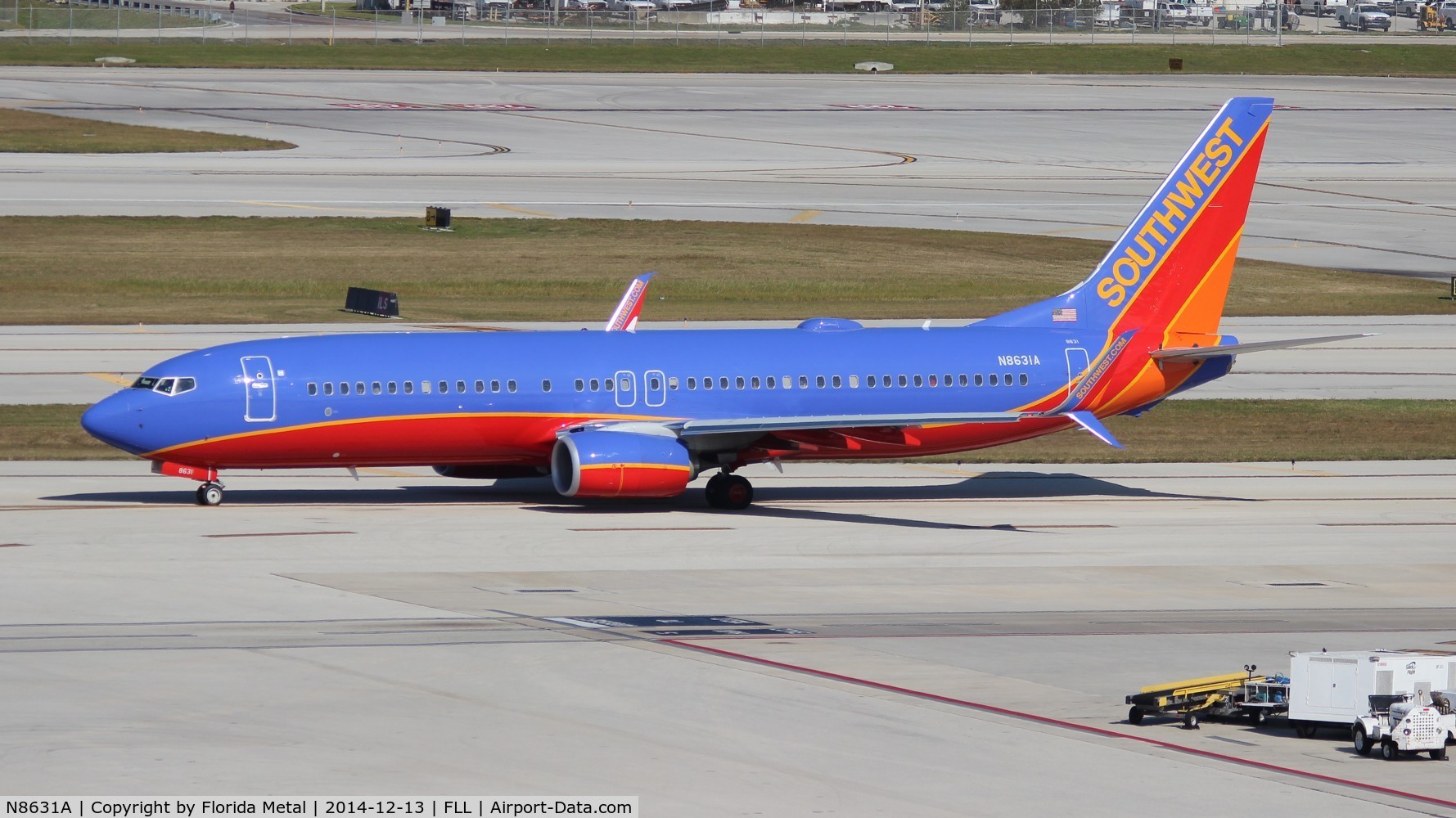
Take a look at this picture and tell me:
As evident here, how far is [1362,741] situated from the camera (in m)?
24.4

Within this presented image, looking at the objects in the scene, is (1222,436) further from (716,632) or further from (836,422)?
(716,632)

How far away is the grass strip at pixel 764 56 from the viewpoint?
5940 inches

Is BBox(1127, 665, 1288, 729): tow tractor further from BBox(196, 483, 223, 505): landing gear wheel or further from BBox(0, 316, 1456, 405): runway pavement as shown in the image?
BBox(0, 316, 1456, 405): runway pavement

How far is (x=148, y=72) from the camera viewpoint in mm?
139875

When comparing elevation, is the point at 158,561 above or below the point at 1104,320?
below

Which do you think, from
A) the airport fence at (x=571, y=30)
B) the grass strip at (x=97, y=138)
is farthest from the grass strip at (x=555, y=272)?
the airport fence at (x=571, y=30)

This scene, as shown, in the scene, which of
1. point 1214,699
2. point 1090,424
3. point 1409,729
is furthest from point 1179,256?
point 1409,729

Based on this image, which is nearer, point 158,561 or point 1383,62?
point 158,561

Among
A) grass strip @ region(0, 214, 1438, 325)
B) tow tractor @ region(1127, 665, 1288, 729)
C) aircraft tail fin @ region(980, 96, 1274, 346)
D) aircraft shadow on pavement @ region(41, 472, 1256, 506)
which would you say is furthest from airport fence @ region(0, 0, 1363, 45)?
tow tractor @ region(1127, 665, 1288, 729)

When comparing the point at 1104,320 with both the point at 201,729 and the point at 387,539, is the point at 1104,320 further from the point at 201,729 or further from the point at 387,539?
the point at 201,729

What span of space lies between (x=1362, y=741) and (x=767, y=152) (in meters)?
91.6

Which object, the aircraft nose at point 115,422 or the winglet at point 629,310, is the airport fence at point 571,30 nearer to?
the winglet at point 629,310

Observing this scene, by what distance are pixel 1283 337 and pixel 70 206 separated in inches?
2149

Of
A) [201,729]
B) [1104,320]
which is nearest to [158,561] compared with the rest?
[201,729]
